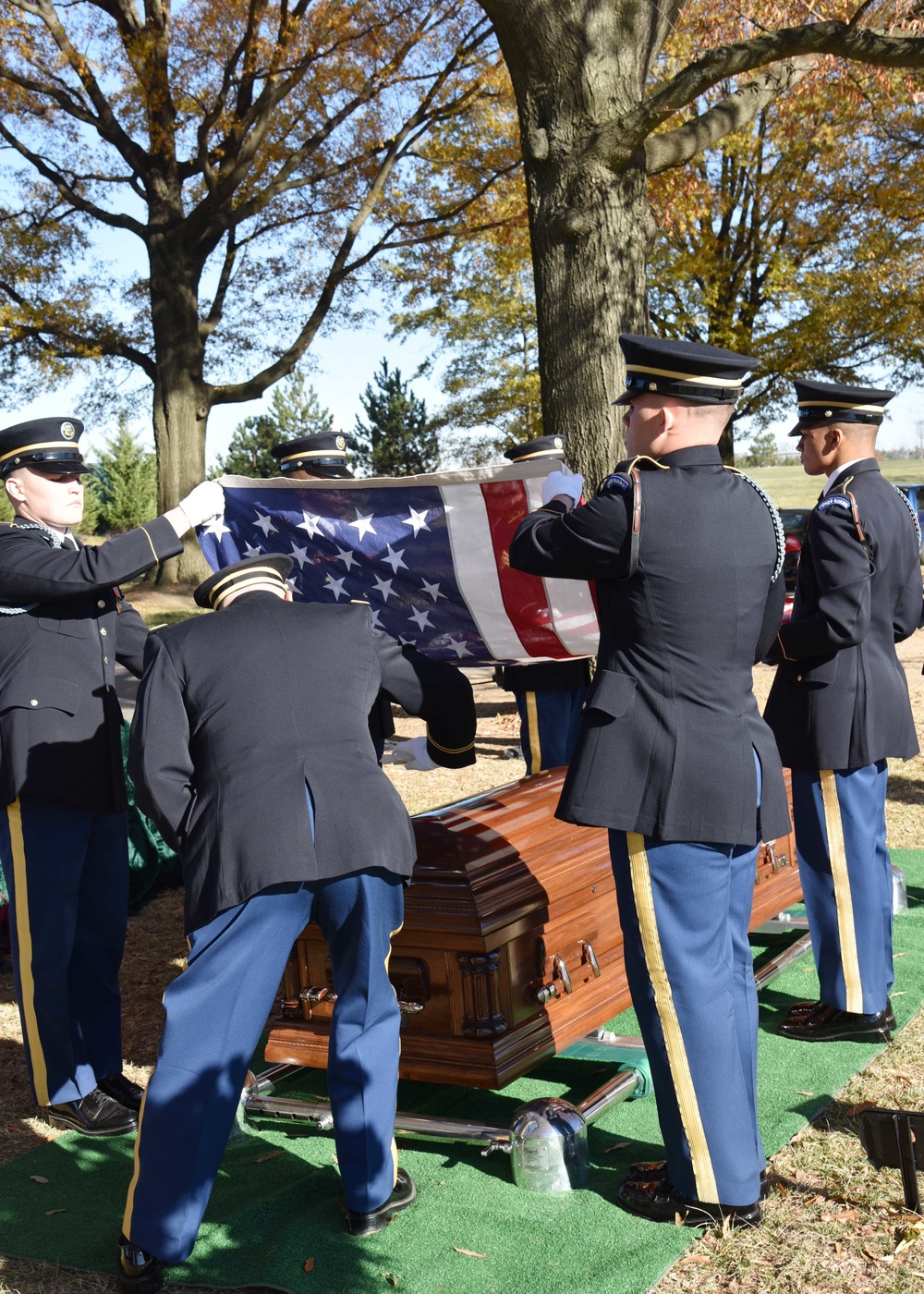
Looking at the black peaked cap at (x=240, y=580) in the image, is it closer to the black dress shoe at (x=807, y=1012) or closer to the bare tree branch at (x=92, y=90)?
the black dress shoe at (x=807, y=1012)

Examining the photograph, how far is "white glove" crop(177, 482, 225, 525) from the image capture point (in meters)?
3.61

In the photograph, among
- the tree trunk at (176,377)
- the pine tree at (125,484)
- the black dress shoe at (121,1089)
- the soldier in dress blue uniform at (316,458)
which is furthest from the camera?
the pine tree at (125,484)

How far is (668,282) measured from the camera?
21.3 meters

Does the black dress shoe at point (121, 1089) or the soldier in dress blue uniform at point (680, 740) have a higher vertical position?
the soldier in dress blue uniform at point (680, 740)

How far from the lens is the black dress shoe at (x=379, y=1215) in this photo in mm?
2895

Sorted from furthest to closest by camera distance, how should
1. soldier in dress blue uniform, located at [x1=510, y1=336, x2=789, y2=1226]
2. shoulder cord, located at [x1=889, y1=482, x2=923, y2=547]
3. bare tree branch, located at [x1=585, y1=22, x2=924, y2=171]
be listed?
bare tree branch, located at [x1=585, y1=22, x2=924, y2=171] → shoulder cord, located at [x1=889, y1=482, x2=923, y2=547] → soldier in dress blue uniform, located at [x1=510, y1=336, x2=789, y2=1226]

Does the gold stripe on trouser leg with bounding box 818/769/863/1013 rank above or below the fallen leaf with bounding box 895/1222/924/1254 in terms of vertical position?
above

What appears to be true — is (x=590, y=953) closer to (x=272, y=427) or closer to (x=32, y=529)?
(x=32, y=529)

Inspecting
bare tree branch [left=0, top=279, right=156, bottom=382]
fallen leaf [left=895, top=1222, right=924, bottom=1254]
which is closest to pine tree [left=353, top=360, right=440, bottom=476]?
bare tree branch [left=0, top=279, right=156, bottom=382]

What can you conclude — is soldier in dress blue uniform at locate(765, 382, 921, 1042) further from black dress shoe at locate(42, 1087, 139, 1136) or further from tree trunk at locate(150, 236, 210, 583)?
tree trunk at locate(150, 236, 210, 583)

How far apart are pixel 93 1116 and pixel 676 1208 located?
181 cm

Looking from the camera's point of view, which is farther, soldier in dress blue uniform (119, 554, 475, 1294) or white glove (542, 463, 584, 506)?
white glove (542, 463, 584, 506)

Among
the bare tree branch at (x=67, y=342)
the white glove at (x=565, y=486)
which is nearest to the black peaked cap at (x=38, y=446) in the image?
the white glove at (x=565, y=486)

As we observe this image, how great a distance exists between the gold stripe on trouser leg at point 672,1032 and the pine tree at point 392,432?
118ft
